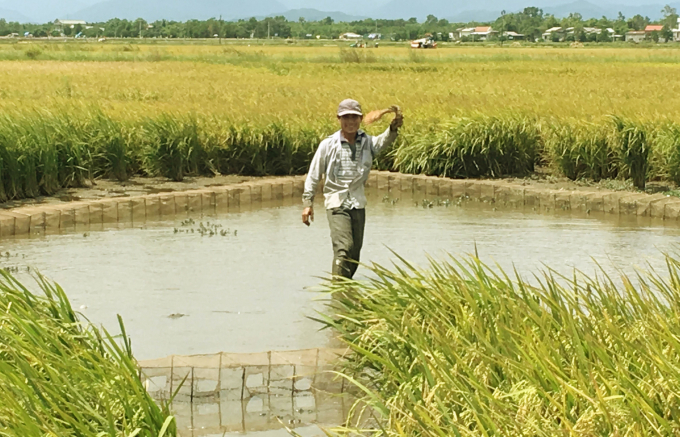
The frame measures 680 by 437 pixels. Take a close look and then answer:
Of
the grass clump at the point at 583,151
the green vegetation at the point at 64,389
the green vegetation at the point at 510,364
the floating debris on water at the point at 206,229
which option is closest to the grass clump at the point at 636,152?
the grass clump at the point at 583,151

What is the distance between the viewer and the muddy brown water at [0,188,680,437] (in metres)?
7.91

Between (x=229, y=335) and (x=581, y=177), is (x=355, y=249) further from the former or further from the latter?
(x=581, y=177)

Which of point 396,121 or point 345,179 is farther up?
point 396,121

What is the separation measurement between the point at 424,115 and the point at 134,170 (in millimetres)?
4853

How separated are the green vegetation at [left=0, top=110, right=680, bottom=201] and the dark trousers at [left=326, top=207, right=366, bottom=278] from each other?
6552 mm

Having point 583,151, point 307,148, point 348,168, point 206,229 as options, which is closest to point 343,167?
point 348,168

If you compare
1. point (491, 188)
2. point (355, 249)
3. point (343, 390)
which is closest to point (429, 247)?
point (355, 249)

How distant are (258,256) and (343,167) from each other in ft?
8.69

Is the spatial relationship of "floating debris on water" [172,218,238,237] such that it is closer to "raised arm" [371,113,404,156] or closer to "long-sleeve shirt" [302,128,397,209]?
"long-sleeve shirt" [302,128,397,209]

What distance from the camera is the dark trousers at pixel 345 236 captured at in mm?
8406

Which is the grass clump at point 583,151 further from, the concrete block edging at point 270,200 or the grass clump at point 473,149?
the concrete block edging at point 270,200

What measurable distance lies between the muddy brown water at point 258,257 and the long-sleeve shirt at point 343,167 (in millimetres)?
763

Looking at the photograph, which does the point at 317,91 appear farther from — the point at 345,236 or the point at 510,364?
the point at 510,364

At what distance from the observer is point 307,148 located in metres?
16.7
